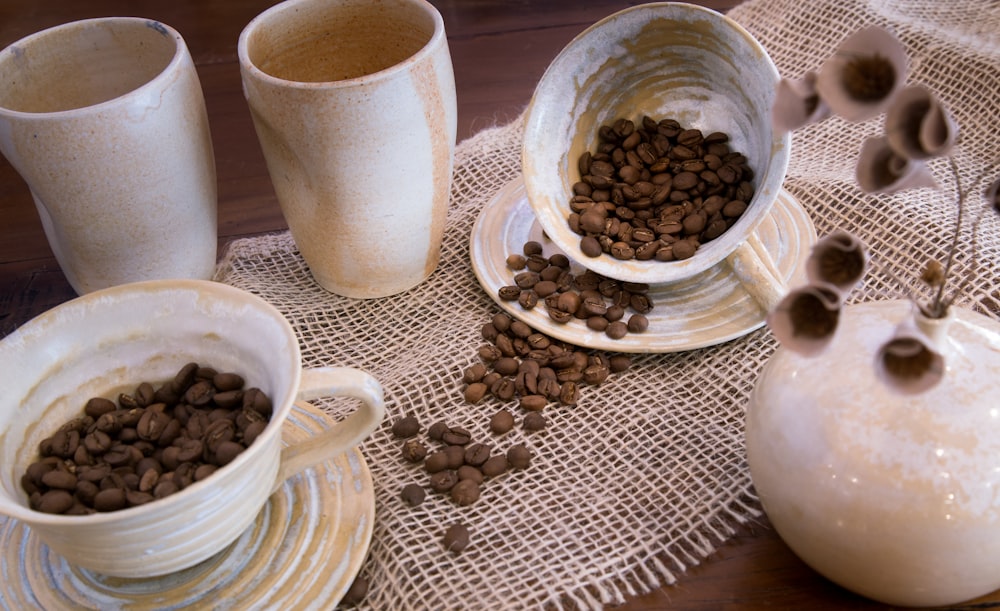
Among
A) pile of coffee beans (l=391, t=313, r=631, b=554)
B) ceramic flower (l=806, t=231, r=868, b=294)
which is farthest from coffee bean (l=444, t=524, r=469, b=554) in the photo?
ceramic flower (l=806, t=231, r=868, b=294)

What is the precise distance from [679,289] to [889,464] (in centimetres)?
46

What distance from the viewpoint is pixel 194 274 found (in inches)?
44.1

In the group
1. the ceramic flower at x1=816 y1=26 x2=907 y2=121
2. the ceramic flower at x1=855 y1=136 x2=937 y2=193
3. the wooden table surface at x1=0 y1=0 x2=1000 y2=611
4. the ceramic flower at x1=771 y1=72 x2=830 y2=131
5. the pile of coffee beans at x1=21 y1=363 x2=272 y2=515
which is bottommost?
the wooden table surface at x1=0 y1=0 x2=1000 y2=611

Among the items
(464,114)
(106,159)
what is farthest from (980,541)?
(464,114)

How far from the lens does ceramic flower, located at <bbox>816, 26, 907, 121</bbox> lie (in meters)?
0.50

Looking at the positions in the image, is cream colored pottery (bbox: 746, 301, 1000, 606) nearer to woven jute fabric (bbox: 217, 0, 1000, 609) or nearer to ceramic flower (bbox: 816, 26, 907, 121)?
woven jute fabric (bbox: 217, 0, 1000, 609)

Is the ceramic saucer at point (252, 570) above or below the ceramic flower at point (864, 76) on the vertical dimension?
below

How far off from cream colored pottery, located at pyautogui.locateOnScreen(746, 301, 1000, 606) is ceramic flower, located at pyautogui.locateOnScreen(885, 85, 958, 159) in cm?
16

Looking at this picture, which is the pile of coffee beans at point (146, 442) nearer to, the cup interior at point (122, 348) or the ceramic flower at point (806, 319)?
the cup interior at point (122, 348)

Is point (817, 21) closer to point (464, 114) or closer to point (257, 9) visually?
point (464, 114)

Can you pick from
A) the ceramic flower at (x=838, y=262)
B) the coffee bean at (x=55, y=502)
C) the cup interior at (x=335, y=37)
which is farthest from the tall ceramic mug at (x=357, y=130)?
the ceramic flower at (x=838, y=262)

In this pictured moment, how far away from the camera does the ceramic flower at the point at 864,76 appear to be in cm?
50

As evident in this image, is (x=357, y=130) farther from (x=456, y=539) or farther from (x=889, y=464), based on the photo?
(x=889, y=464)

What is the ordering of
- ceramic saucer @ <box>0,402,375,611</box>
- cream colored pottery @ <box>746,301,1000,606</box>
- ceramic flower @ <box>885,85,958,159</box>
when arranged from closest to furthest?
ceramic flower @ <box>885,85,958,159</box>
cream colored pottery @ <box>746,301,1000,606</box>
ceramic saucer @ <box>0,402,375,611</box>
